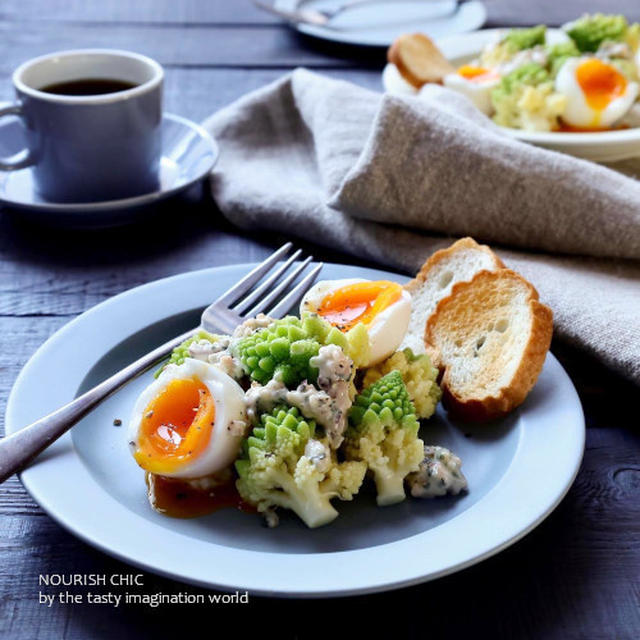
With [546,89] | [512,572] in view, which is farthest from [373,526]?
[546,89]

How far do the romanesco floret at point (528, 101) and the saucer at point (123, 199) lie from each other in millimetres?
966

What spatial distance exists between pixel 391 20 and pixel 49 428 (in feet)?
9.93

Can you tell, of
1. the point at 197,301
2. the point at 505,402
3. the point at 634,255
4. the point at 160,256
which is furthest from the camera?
the point at 160,256

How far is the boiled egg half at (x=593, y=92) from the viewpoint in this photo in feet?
9.81

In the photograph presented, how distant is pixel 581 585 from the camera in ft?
5.02

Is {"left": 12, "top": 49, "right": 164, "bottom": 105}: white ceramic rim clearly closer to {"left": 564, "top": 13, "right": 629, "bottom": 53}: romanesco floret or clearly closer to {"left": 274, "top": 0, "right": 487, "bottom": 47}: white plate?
{"left": 274, "top": 0, "right": 487, "bottom": 47}: white plate

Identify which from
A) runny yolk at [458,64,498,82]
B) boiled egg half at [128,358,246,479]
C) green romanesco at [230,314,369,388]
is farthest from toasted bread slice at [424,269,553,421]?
runny yolk at [458,64,498,82]

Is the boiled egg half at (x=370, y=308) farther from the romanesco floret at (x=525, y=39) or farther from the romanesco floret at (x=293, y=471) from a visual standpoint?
the romanesco floret at (x=525, y=39)

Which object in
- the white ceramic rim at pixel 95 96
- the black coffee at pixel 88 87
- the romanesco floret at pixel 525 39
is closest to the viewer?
the white ceramic rim at pixel 95 96

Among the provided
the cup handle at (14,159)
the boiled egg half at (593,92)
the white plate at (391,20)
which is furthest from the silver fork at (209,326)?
the white plate at (391,20)

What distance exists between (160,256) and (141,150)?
0.33 metres

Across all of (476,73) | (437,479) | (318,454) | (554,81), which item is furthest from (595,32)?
(318,454)

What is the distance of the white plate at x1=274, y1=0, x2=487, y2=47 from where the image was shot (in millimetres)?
3891

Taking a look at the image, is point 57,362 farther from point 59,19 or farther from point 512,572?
point 59,19
